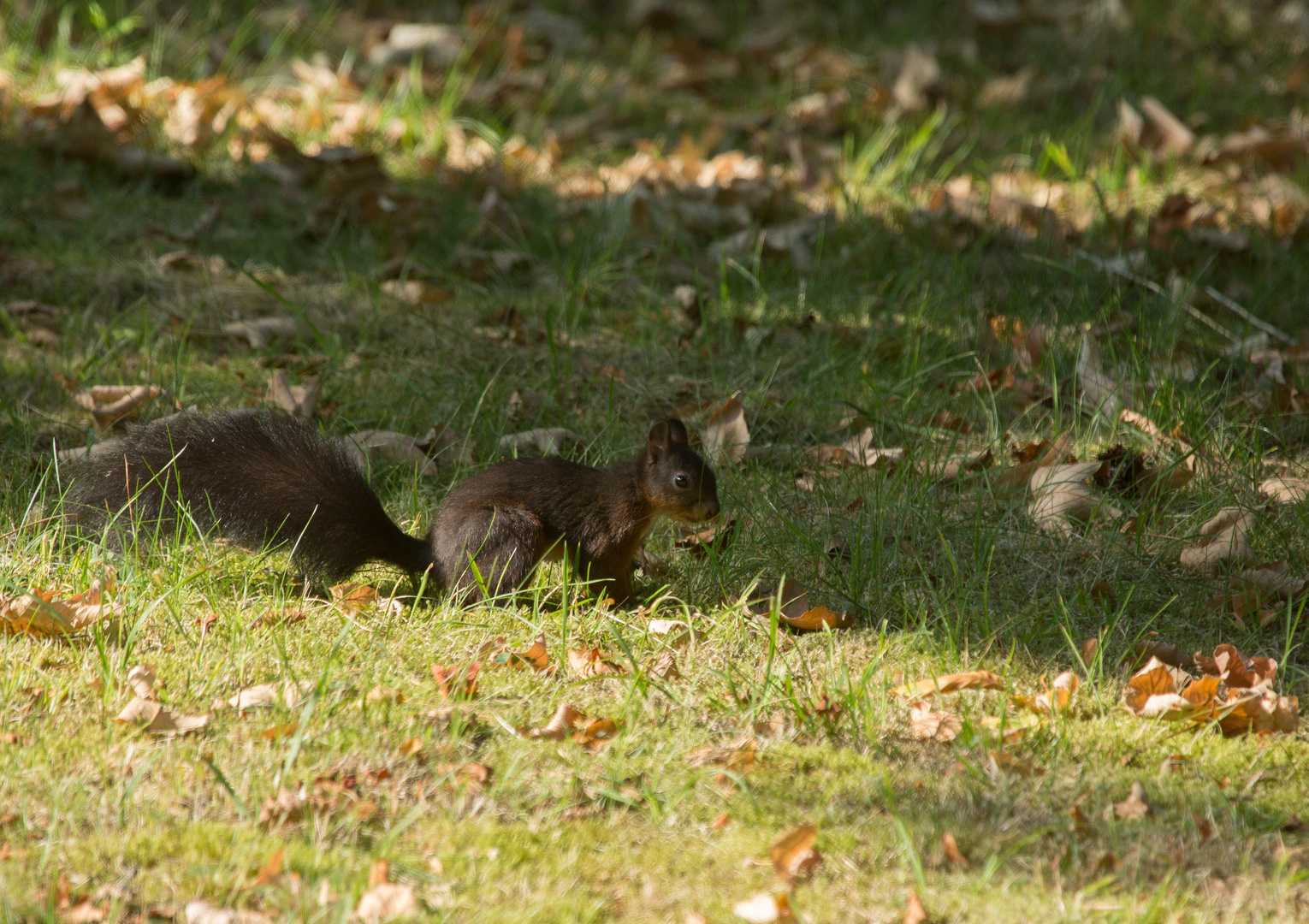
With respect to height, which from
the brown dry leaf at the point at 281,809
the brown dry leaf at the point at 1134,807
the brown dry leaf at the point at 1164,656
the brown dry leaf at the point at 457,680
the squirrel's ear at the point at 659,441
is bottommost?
the brown dry leaf at the point at 457,680

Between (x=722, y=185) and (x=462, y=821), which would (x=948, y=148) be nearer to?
(x=722, y=185)

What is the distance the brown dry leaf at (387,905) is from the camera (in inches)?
69.9

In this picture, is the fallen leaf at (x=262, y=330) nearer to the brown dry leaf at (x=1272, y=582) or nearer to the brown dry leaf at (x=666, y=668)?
the brown dry leaf at (x=666, y=668)

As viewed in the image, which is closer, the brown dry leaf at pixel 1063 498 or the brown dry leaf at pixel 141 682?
the brown dry leaf at pixel 141 682

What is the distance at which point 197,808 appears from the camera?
2.02m

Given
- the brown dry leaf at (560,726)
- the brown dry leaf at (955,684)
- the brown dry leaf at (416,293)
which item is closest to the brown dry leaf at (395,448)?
the brown dry leaf at (416,293)

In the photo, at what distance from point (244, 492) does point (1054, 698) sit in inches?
70.3

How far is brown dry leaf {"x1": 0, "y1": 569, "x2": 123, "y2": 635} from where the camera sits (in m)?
2.47

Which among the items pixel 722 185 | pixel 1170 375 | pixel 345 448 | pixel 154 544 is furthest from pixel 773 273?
pixel 154 544

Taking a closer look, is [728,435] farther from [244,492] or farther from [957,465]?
[244,492]

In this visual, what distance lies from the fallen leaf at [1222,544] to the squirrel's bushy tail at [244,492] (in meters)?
1.81

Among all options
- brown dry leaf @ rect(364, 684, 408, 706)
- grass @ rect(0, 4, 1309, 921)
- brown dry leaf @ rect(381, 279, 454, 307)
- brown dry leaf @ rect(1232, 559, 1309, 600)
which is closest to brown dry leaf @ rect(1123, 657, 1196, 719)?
grass @ rect(0, 4, 1309, 921)

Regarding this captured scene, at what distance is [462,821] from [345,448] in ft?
3.76

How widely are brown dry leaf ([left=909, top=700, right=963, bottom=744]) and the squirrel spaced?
2.45 ft
